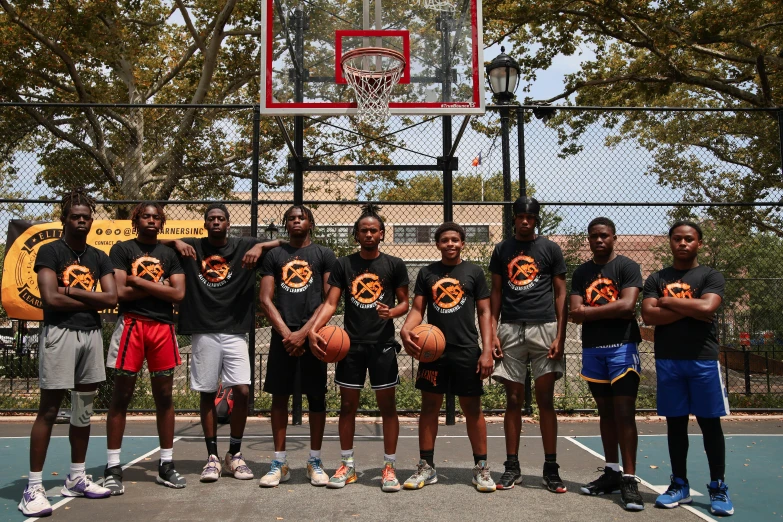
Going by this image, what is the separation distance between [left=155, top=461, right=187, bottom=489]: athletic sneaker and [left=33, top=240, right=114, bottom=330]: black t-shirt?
1214 mm

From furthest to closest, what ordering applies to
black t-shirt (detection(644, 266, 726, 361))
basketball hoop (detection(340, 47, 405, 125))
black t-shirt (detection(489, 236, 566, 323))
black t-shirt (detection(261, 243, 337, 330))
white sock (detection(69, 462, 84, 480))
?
1. basketball hoop (detection(340, 47, 405, 125))
2. black t-shirt (detection(261, 243, 337, 330))
3. black t-shirt (detection(489, 236, 566, 323))
4. white sock (detection(69, 462, 84, 480))
5. black t-shirt (detection(644, 266, 726, 361))

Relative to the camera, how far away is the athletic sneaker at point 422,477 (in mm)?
4828

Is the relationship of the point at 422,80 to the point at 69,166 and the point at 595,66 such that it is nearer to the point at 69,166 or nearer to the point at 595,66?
the point at 595,66

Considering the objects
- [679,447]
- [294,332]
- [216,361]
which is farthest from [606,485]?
[216,361]

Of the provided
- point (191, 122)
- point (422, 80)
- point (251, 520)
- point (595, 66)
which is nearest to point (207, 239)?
point (251, 520)

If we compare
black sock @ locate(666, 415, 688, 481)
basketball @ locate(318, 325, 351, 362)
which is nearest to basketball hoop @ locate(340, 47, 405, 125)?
basketball @ locate(318, 325, 351, 362)

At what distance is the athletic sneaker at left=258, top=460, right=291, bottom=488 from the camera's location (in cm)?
488

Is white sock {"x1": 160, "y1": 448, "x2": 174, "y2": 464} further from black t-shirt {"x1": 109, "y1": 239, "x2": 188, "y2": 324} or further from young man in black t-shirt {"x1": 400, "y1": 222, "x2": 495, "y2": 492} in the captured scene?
young man in black t-shirt {"x1": 400, "y1": 222, "x2": 495, "y2": 492}

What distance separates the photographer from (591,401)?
27.8 ft

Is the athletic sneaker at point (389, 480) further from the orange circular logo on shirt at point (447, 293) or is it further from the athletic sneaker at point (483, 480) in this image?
the orange circular logo on shirt at point (447, 293)

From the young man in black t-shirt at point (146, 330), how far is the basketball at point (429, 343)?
6.38ft

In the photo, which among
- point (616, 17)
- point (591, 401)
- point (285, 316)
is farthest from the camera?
point (616, 17)

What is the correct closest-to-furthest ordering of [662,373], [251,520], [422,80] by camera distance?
[251,520] → [662,373] → [422,80]

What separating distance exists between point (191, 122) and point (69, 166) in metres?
3.54
